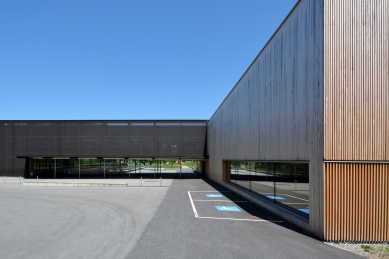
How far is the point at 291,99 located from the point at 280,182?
4.97 m

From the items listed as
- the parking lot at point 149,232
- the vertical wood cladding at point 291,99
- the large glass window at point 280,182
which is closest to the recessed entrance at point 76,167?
the large glass window at point 280,182

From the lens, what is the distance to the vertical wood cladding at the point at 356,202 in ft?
29.2

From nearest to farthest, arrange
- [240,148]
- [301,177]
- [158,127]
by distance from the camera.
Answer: [301,177]
[240,148]
[158,127]

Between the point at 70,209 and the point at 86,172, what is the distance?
23832 mm

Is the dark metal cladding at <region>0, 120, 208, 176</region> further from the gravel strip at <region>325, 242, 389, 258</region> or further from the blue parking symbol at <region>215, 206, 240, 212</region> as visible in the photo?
the gravel strip at <region>325, 242, 389, 258</region>

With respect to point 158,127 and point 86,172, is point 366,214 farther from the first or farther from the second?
point 86,172

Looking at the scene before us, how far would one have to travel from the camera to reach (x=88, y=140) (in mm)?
35094

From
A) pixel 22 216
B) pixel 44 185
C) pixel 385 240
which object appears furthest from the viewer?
pixel 44 185

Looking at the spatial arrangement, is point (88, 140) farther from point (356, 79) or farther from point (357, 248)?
point (357, 248)

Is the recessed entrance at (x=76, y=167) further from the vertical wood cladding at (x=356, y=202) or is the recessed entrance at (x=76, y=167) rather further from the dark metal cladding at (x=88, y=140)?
the vertical wood cladding at (x=356, y=202)

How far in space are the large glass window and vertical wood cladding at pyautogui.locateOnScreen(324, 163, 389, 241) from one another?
5.40 feet

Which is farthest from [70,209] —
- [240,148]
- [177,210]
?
[240,148]

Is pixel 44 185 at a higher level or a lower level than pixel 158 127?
lower

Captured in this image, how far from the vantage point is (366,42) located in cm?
935
